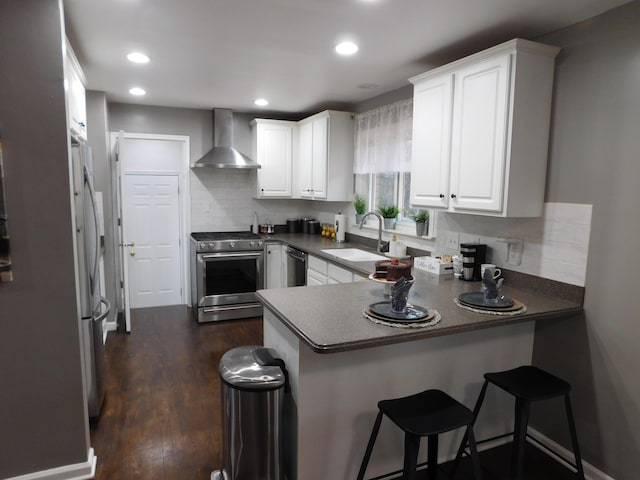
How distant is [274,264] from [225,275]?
1.85ft

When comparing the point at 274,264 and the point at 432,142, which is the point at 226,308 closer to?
the point at 274,264

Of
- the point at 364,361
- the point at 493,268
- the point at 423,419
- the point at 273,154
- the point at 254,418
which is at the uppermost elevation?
the point at 273,154

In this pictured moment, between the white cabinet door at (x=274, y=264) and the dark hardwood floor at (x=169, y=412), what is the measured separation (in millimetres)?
565

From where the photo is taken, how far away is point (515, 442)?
1.95 metres

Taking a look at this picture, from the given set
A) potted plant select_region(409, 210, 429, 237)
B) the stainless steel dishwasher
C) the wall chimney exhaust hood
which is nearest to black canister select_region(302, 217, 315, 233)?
the stainless steel dishwasher

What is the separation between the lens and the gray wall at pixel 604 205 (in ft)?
6.69

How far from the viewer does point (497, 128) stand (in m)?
2.38

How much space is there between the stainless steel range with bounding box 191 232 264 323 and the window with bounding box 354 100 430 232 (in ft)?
4.64

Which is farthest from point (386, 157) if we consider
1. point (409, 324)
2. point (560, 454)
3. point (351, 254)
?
point (560, 454)

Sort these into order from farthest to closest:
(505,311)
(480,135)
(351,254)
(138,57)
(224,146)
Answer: (224,146) < (351,254) < (138,57) < (480,135) < (505,311)

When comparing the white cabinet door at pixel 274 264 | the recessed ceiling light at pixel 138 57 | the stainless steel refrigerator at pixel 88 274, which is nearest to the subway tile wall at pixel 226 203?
the white cabinet door at pixel 274 264

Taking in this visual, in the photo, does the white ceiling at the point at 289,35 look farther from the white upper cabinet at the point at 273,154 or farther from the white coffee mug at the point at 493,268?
the white coffee mug at the point at 493,268

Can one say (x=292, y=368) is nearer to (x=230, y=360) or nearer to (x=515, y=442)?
(x=230, y=360)

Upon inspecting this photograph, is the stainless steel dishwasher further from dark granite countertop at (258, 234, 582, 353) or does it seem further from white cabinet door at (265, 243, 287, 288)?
dark granite countertop at (258, 234, 582, 353)
